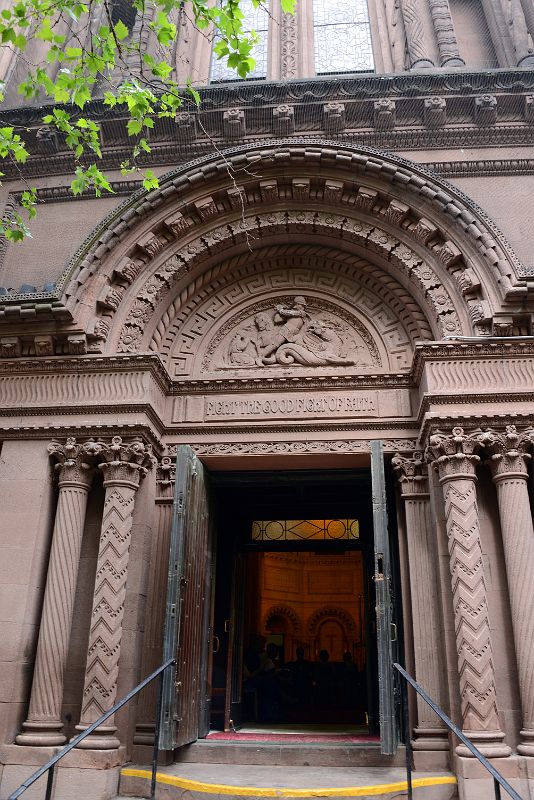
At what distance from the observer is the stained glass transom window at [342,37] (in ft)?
38.5

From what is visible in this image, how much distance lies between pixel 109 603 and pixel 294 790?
9.04 ft

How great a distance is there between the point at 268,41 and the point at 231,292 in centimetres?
585

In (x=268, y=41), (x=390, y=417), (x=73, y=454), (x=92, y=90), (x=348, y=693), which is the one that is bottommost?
(x=348, y=693)

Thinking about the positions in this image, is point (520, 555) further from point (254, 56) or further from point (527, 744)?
point (254, 56)

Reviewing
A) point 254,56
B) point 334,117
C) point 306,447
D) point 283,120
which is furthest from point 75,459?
point 254,56

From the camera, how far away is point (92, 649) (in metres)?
7.03

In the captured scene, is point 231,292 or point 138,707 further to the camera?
point 231,292

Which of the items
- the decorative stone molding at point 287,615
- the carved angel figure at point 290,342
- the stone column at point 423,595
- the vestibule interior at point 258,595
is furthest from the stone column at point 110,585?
the decorative stone molding at point 287,615

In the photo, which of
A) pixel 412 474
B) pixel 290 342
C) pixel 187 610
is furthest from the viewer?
pixel 290 342

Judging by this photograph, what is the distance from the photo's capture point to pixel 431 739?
6977 millimetres

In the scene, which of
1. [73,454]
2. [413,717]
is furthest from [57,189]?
[413,717]

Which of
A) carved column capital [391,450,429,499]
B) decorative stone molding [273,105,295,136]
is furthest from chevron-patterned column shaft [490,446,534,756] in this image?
decorative stone molding [273,105,295,136]

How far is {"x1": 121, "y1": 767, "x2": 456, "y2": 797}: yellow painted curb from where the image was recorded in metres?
5.96

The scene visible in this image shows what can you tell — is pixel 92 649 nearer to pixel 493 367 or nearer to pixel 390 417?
pixel 390 417
